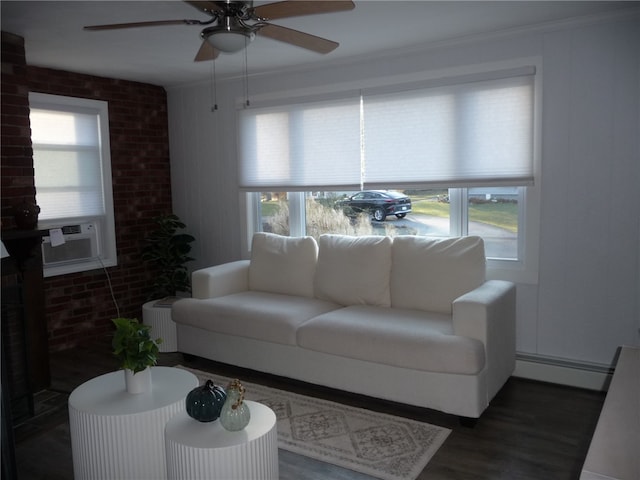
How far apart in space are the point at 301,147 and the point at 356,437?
8.35 feet

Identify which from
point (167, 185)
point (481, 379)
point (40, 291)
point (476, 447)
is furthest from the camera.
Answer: point (167, 185)

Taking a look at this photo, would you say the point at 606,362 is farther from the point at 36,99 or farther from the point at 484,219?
the point at 36,99

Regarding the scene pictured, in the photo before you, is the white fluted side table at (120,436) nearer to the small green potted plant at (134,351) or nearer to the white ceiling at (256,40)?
the small green potted plant at (134,351)

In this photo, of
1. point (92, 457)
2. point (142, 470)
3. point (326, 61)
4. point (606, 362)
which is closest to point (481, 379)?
point (606, 362)

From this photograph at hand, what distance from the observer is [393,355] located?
3.14m

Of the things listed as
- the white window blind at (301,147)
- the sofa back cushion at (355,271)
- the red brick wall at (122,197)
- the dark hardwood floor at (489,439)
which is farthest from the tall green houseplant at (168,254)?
the sofa back cushion at (355,271)

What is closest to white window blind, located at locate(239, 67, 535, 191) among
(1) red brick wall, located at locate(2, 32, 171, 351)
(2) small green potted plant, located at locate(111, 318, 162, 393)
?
(1) red brick wall, located at locate(2, 32, 171, 351)

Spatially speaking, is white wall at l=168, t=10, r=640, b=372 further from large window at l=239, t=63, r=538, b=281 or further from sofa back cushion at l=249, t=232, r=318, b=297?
sofa back cushion at l=249, t=232, r=318, b=297

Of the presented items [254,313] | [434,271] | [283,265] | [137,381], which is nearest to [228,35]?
[137,381]

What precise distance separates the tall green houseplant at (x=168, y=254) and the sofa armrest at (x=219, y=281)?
0.79 m

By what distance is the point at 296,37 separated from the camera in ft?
8.64

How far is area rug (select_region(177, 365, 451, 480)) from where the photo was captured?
2674 mm

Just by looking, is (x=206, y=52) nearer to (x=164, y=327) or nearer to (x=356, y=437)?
(x=356, y=437)

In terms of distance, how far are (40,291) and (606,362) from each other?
3824 millimetres
